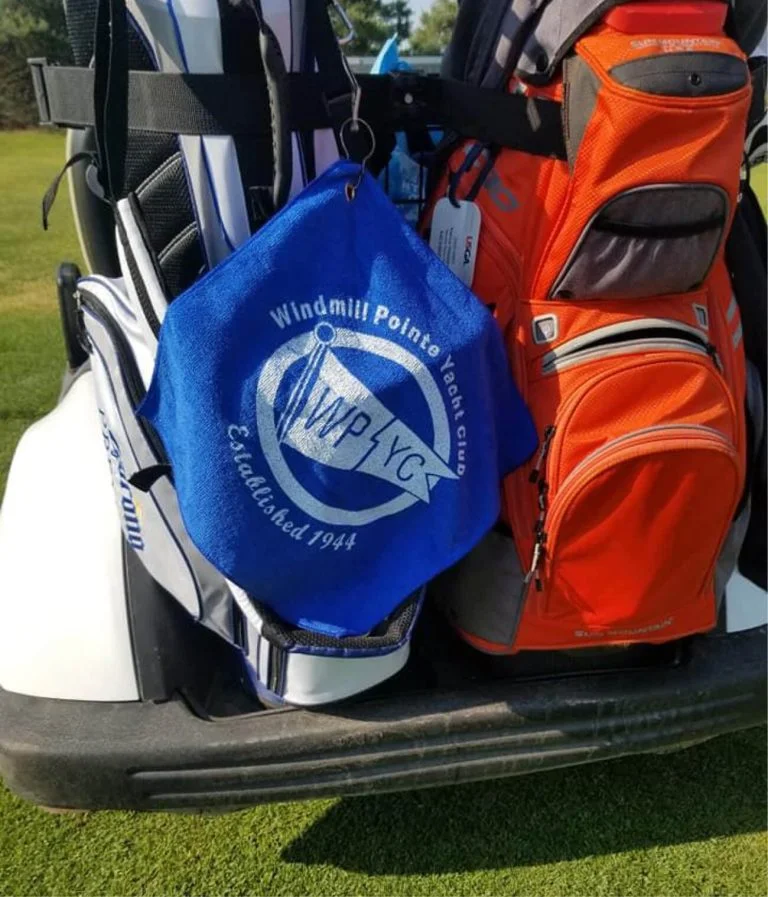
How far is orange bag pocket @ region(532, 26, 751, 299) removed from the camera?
2.89 feet

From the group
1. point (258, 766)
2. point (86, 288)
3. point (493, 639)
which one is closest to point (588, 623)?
point (493, 639)

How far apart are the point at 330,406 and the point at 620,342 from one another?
1.13 ft

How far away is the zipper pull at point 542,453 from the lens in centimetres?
101

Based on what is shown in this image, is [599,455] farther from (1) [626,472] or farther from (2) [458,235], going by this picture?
(2) [458,235]

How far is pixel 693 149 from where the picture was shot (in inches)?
35.5

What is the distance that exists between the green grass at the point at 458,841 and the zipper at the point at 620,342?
2.33ft

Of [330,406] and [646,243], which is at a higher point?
[646,243]

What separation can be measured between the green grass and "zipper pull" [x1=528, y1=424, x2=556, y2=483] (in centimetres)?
58

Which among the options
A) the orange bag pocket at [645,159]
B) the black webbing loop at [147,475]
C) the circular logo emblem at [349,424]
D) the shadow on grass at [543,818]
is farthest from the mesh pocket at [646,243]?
the shadow on grass at [543,818]

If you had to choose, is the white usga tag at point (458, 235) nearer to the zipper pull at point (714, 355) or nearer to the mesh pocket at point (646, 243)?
the mesh pocket at point (646, 243)

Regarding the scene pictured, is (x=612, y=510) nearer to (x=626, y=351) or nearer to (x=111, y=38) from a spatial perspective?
(x=626, y=351)

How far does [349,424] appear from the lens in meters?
0.92

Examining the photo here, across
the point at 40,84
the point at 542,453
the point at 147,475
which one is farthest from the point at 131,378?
the point at 542,453

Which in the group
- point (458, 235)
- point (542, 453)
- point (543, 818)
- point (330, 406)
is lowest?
point (543, 818)
